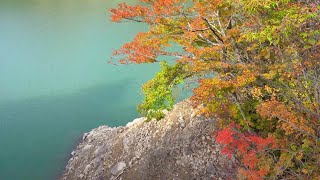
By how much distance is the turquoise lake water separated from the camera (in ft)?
47.9

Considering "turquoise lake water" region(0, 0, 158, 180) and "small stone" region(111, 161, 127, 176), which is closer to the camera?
"small stone" region(111, 161, 127, 176)

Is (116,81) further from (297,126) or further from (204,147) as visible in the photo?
(297,126)

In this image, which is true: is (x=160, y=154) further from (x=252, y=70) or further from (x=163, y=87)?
(x=252, y=70)

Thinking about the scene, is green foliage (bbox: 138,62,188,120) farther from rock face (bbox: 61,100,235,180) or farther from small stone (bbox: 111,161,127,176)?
small stone (bbox: 111,161,127,176)

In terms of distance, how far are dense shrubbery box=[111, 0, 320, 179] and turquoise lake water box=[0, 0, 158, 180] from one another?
292 inches

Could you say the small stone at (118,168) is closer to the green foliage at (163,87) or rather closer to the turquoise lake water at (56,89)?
the green foliage at (163,87)

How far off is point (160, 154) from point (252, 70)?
4419 millimetres

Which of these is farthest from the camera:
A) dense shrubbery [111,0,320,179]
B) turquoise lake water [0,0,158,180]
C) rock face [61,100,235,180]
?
turquoise lake water [0,0,158,180]

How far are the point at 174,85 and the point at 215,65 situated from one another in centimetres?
166

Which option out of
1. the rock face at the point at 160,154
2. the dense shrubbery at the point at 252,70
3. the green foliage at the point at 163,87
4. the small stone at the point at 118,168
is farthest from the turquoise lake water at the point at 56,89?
the dense shrubbery at the point at 252,70

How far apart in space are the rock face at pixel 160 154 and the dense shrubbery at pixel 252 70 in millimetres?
1091

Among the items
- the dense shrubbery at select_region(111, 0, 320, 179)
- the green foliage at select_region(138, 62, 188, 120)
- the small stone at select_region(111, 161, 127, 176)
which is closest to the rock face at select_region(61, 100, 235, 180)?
the small stone at select_region(111, 161, 127, 176)

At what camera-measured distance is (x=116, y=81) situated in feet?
64.7

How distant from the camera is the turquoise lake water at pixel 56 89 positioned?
14595mm
